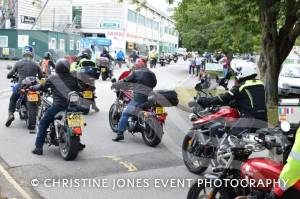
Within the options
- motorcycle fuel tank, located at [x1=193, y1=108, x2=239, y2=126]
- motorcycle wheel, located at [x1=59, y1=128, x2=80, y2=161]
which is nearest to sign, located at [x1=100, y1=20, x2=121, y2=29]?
motorcycle wheel, located at [x1=59, y1=128, x2=80, y2=161]

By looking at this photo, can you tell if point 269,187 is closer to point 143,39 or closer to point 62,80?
point 62,80

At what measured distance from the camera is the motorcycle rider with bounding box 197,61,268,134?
7.25 metres

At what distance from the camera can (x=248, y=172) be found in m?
4.63

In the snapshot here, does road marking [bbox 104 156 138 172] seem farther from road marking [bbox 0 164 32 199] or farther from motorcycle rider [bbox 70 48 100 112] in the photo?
motorcycle rider [bbox 70 48 100 112]

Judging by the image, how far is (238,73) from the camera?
24.0 feet

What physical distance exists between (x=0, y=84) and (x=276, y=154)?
17755 millimetres

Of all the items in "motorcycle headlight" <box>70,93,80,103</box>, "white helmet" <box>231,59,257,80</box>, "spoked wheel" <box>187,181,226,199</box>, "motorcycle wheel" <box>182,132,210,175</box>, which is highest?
"white helmet" <box>231,59,257,80</box>

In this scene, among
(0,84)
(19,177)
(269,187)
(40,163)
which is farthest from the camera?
(0,84)

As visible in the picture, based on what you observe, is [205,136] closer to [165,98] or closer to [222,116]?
[222,116]

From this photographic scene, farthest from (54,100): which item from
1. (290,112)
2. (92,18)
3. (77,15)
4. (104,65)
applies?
(77,15)

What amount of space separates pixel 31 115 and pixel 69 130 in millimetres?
2982

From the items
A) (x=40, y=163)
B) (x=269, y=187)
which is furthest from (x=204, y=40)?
(x=269, y=187)

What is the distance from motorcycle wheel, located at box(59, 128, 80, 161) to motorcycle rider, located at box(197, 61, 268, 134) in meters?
2.51

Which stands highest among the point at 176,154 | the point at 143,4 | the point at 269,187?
the point at 143,4
